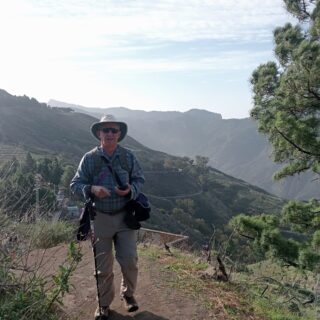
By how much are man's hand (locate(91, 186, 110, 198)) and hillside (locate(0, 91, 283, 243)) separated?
1570 inches

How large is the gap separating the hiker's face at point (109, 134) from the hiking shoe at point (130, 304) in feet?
4.88

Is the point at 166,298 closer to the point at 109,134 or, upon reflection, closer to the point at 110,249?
the point at 110,249

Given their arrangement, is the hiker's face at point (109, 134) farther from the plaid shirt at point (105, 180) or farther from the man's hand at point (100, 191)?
the man's hand at point (100, 191)

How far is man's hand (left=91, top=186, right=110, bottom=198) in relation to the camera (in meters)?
3.99

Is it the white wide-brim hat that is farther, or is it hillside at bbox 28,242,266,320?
hillside at bbox 28,242,266,320

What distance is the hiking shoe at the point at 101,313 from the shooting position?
13.9 feet

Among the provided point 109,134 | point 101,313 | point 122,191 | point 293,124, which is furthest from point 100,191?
point 293,124

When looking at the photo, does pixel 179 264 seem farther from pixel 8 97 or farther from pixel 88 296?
pixel 8 97

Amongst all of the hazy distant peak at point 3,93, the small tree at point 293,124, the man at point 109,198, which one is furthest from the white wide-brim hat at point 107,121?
the hazy distant peak at point 3,93

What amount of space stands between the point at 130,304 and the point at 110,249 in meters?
0.59

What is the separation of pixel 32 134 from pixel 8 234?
332ft

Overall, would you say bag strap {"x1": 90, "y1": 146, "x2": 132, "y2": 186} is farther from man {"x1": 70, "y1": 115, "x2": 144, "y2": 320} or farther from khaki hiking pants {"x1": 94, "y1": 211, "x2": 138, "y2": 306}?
khaki hiking pants {"x1": 94, "y1": 211, "x2": 138, "y2": 306}

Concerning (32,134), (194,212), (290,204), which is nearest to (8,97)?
(32,134)

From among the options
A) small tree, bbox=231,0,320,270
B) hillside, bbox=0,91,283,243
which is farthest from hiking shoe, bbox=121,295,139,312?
hillside, bbox=0,91,283,243
